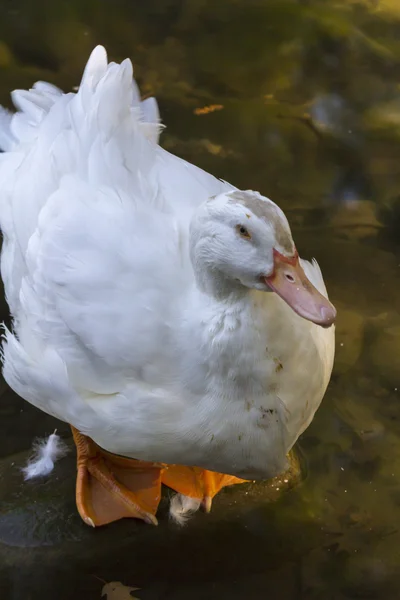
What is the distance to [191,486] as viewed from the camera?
2551 mm

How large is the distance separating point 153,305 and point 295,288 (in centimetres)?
42

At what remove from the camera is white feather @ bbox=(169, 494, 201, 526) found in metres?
2.47

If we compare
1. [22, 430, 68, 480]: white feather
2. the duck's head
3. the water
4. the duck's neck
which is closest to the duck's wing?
the duck's neck

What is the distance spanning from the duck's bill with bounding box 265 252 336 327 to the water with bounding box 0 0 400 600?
1.05 m

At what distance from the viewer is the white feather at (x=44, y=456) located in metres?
2.60

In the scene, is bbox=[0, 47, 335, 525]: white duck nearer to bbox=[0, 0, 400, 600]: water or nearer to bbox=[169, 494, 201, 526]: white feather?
bbox=[169, 494, 201, 526]: white feather

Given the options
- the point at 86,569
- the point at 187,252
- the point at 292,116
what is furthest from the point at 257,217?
the point at 292,116

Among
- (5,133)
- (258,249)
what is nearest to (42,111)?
(5,133)

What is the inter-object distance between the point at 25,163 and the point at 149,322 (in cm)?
89

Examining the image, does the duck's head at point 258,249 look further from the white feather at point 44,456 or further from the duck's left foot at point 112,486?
the white feather at point 44,456

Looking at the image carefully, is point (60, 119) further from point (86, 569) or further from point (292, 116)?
point (292, 116)

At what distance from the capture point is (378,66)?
13.1ft

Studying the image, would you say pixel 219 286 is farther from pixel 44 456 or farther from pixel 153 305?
pixel 44 456

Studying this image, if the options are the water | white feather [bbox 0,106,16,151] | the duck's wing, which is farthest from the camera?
white feather [bbox 0,106,16,151]
